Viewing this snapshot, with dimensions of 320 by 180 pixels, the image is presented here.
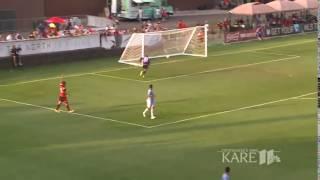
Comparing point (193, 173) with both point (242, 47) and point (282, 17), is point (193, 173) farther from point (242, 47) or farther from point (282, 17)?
point (282, 17)

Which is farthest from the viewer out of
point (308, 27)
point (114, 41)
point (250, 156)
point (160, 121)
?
point (308, 27)

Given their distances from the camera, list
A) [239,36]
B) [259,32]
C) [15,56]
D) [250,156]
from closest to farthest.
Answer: [250,156]
[15,56]
[239,36]
[259,32]

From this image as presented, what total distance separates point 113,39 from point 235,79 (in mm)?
12662

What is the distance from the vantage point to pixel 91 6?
6769 centimetres

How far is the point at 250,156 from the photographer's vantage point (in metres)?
20.6

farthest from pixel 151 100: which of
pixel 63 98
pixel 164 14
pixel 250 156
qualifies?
pixel 164 14

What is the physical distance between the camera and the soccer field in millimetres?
19453

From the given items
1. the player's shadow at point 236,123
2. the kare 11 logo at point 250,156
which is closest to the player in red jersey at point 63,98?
the player's shadow at point 236,123

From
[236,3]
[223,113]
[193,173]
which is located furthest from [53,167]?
[236,3]

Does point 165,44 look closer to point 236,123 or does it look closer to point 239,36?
point 239,36

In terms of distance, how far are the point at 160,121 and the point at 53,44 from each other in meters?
18.0

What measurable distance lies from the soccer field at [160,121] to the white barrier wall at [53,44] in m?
1.44

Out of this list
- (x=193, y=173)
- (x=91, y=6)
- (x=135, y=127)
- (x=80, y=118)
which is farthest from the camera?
(x=91, y=6)

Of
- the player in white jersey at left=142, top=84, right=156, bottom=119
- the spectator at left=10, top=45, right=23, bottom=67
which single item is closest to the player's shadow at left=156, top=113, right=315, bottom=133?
the player in white jersey at left=142, top=84, right=156, bottom=119
